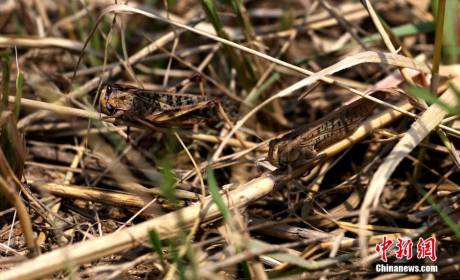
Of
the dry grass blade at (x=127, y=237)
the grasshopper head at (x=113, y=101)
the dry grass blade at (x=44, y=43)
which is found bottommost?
the dry grass blade at (x=127, y=237)

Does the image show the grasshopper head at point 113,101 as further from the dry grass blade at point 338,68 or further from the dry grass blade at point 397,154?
the dry grass blade at point 397,154

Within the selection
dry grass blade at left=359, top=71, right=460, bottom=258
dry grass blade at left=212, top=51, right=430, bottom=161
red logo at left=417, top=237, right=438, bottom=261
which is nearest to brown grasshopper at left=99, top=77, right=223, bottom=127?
dry grass blade at left=212, top=51, right=430, bottom=161

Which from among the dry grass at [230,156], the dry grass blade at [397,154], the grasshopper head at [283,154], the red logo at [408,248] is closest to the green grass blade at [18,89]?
the dry grass at [230,156]

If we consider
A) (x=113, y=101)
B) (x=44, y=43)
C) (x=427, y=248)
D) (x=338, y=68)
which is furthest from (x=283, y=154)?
(x=44, y=43)

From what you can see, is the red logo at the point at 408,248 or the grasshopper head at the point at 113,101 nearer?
the red logo at the point at 408,248

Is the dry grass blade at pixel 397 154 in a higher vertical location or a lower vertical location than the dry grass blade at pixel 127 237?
higher

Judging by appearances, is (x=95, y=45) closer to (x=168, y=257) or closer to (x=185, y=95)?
(x=185, y=95)

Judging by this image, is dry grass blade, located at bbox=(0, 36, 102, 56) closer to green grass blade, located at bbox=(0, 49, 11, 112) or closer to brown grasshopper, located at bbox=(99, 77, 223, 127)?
brown grasshopper, located at bbox=(99, 77, 223, 127)
